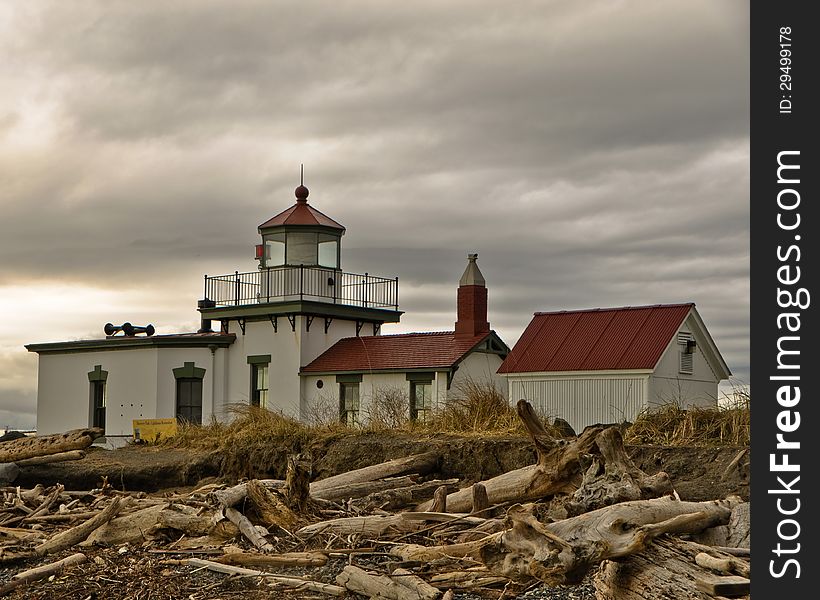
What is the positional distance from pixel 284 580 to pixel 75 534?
3.80m

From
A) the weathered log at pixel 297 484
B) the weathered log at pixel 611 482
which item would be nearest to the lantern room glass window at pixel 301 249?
the weathered log at pixel 297 484

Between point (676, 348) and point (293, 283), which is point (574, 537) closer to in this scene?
point (676, 348)

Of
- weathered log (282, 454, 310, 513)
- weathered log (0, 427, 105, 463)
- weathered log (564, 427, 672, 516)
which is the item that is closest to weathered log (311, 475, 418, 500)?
weathered log (282, 454, 310, 513)

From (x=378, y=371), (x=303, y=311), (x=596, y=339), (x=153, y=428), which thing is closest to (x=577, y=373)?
(x=596, y=339)

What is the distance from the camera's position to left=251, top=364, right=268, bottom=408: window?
28953mm

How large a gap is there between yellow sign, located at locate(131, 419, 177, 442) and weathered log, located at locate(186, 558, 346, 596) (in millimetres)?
15877

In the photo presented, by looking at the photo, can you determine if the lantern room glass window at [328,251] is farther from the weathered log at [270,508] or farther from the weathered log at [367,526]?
the weathered log at [367,526]

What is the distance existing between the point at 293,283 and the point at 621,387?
10.0 metres

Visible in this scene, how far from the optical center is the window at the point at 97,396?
1204 inches

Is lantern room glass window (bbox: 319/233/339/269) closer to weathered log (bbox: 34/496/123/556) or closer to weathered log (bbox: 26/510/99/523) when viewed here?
weathered log (bbox: 26/510/99/523)

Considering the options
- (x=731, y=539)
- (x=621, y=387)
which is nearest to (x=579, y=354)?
(x=621, y=387)

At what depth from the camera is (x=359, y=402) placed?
2759 cm

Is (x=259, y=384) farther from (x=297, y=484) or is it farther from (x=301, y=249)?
(x=297, y=484)

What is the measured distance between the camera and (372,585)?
355 inches
